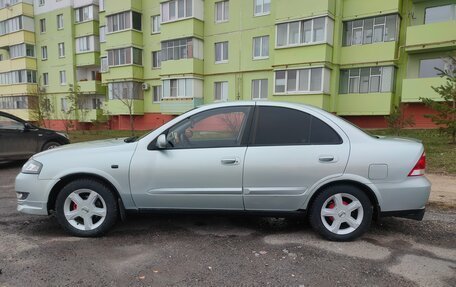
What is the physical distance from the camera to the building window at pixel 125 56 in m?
25.9

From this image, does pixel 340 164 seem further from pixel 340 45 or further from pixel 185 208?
pixel 340 45

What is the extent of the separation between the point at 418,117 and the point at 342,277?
18025mm

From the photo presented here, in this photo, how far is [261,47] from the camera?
70.5ft

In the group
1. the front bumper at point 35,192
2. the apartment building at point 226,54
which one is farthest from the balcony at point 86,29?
the front bumper at point 35,192

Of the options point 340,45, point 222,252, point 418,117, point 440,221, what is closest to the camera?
point 222,252

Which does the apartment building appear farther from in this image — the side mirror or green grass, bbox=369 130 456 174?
the side mirror

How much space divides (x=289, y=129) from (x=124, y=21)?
25.8 metres

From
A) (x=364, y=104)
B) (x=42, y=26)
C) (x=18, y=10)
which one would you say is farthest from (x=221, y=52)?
(x=18, y=10)

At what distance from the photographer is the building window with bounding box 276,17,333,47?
1828 centimetres

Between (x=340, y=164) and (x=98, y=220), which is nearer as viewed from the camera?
(x=340, y=164)

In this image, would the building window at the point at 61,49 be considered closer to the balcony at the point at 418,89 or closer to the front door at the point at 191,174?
the balcony at the point at 418,89

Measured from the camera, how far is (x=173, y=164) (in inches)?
148

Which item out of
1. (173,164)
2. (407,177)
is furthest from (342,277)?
(173,164)

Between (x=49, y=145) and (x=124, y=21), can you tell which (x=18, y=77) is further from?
(x=49, y=145)
